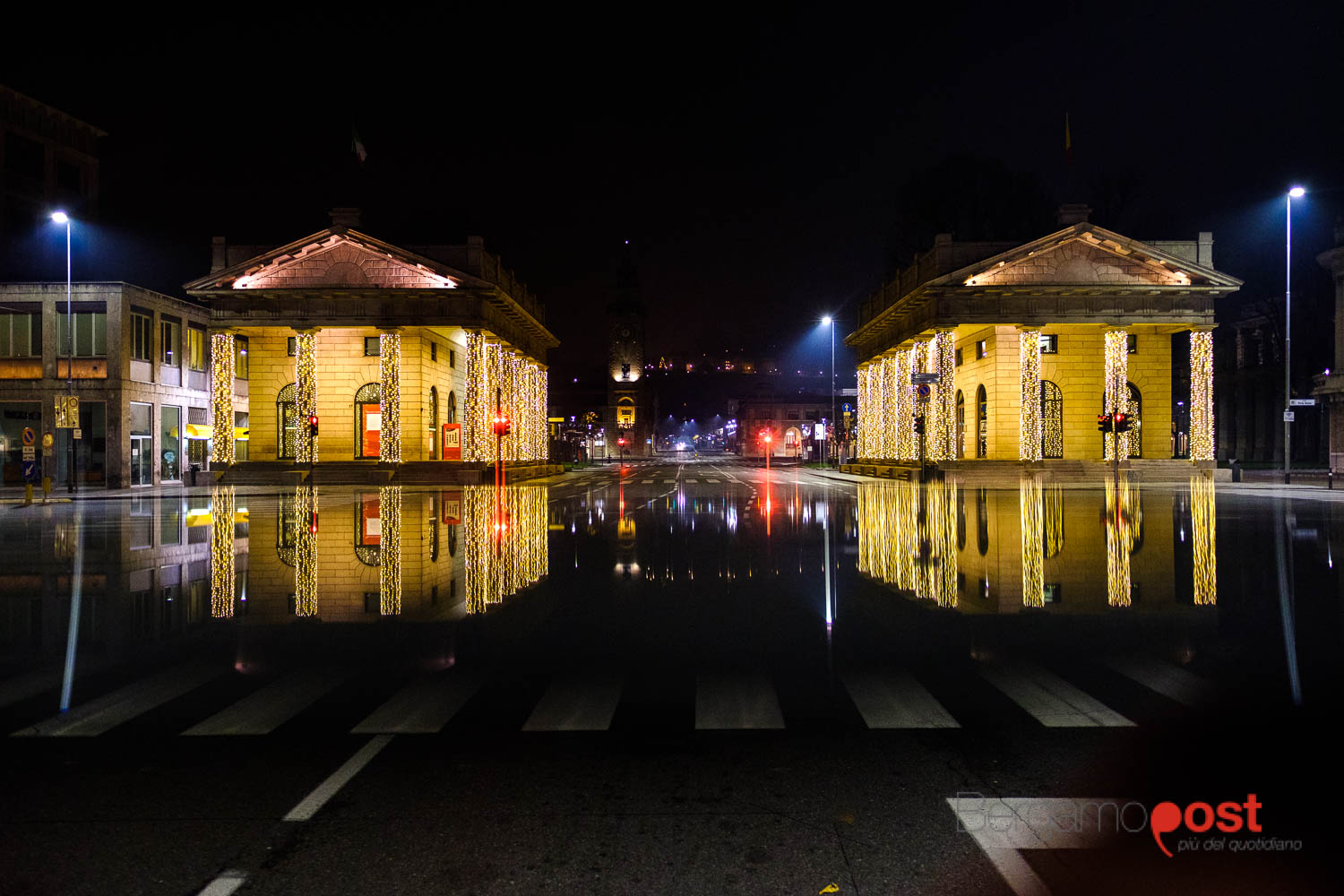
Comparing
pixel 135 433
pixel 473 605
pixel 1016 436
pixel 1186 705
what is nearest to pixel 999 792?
pixel 1186 705

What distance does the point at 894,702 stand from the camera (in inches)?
244

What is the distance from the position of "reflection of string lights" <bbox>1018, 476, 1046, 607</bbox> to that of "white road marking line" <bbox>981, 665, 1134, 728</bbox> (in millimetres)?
3134

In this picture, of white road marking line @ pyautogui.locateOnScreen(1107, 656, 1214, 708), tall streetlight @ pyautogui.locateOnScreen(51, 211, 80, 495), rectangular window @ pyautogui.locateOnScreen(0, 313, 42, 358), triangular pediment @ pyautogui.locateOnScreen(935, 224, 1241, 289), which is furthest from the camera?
rectangular window @ pyautogui.locateOnScreen(0, 313, 42, 358)

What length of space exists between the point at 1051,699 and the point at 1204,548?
11.0 meters

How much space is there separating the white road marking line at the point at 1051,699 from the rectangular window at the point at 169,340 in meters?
53.1

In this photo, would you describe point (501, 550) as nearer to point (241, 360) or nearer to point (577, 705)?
point (577, 705)

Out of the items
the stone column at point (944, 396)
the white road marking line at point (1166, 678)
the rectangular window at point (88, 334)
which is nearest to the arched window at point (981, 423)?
the stone column at point (944, 396)

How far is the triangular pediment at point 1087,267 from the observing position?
4466 centimetres

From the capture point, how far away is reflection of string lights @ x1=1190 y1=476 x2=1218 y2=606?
1067 centimetres

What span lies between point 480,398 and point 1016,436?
93.6ft

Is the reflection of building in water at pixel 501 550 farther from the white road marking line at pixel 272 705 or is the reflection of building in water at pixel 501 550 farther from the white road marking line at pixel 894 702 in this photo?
the white road marking line at pixel 894 702

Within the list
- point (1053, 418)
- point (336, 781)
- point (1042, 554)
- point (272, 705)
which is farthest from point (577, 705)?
point (1053, 418)

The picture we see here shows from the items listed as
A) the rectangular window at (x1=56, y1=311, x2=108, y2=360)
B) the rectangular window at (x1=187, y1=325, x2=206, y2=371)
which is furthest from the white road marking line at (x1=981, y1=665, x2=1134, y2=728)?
the rectangular window at (x1=187, y1=325, x2=206, y2=371)

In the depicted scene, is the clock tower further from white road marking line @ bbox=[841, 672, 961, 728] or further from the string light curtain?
white road marking line @ bbox=[841, 672, 961, 728]
